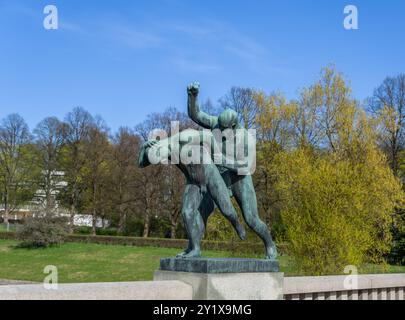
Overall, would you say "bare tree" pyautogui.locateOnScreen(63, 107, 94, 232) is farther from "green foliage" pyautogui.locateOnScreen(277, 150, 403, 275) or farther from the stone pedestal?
the stone pedestal

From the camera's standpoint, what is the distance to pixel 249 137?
23.8 ft

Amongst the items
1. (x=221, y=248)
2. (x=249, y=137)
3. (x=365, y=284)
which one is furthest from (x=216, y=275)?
(x=221, y=248)

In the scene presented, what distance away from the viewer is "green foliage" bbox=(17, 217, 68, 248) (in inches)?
1587

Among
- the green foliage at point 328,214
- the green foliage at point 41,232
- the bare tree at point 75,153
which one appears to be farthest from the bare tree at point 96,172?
the green foliage at point 328,214

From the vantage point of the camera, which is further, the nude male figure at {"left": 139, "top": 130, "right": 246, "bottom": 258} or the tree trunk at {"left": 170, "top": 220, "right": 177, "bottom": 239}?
the tree trunk at {"left": 170, "top": 220, "right": 177, "bottom": 239}

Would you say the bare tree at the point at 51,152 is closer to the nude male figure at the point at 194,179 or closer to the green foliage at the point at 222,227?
the green foliage at the point at 222,227

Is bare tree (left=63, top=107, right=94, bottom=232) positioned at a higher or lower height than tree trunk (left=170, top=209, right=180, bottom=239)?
higher

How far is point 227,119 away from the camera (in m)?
7.11

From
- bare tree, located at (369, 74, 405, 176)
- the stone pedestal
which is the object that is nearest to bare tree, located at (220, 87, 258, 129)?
bare tree, located at (369, 74, 405, 176)

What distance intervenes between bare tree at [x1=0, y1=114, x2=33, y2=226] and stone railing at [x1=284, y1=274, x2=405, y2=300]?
170ft

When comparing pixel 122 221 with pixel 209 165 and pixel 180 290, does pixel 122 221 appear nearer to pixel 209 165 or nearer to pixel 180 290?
pixel 209 165

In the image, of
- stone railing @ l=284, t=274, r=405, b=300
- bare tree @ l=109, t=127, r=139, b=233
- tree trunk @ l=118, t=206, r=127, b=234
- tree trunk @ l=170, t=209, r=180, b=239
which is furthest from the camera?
tree trunk @ l=118, t=206, r=127, b=234

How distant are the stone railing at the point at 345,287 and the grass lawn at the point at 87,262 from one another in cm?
1648

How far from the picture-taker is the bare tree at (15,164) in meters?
56.6
